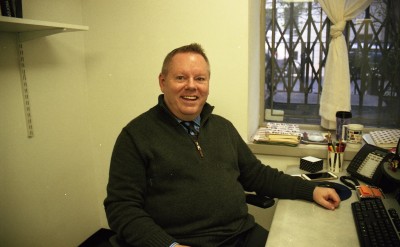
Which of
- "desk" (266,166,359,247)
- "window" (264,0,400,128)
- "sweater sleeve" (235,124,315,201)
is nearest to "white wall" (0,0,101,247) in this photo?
"sweater sleeve" (235,124,315,201)

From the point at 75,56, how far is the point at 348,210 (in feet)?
6.02

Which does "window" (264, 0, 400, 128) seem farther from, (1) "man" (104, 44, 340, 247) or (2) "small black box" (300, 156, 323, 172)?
(1) "man" (104, 44, 340, 247)

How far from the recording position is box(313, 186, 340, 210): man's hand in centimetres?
147

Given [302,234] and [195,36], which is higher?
[195,36]

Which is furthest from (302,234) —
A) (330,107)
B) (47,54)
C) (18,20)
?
(47,54)

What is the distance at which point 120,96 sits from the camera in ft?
7.66

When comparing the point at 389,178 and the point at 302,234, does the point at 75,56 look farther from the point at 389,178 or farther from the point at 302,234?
the point at 389,178

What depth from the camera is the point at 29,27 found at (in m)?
1.70

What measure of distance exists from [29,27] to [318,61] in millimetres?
1728

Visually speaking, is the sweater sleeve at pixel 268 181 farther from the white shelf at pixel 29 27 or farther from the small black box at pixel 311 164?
the white shelf at pixel 29 27

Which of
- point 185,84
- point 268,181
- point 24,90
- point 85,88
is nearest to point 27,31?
point 24,90

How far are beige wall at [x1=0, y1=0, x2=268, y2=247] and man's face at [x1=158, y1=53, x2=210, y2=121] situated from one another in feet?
1.81

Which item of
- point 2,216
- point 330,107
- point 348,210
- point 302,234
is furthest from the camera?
point 330,107

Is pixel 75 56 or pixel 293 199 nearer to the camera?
pixel 293 199
